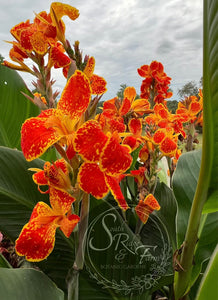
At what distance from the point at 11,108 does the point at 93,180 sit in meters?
0.51

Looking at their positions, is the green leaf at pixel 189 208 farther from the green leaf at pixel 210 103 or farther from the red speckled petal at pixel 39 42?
the red speckled petal at pixel 39 42

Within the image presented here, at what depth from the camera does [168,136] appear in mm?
590

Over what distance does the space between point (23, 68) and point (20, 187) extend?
0.70ft

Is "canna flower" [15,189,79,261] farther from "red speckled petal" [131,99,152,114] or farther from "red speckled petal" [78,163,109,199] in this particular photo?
"red speckled petal" [131,99,152,114]

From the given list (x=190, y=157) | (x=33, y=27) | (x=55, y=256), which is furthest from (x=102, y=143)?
(x=190, y=157)

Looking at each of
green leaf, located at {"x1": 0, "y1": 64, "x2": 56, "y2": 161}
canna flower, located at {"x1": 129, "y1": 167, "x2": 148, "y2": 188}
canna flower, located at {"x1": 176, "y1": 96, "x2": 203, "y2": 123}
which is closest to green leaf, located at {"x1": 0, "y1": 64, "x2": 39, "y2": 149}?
green leaf, located at {"x1": 0, "y1": 64, "x2": 56, "y2": 161}

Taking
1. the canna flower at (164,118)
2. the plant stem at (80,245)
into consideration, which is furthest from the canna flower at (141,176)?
the plant stem at (80,245)

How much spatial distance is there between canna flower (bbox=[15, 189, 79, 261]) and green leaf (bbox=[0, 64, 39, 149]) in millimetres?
434

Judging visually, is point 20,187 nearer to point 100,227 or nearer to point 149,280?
point 100,227

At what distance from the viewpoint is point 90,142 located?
27 cm

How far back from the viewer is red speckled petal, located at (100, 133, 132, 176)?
27 centimetres

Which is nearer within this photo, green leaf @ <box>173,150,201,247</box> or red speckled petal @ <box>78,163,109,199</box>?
red speckled petal @ <box>78,163,109,199</box>

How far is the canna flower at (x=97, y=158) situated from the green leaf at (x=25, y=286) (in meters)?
0.18

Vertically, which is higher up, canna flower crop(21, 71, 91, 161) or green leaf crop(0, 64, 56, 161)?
green leaf crop(0, 64, 56, 161)
